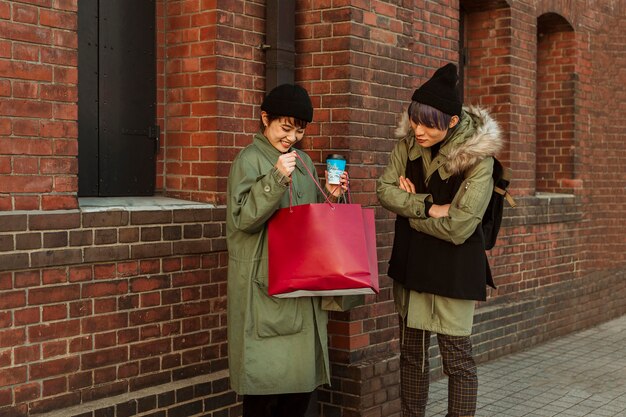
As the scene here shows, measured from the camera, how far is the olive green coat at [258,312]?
3916 mm

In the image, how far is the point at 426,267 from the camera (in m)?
4.61

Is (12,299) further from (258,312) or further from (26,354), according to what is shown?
(258,312)

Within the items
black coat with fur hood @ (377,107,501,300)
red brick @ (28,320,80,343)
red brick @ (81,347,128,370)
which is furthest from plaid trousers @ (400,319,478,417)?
red brick @ (28,320,80,343)

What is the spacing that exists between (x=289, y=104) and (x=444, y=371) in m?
1.76

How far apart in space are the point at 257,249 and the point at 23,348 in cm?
119

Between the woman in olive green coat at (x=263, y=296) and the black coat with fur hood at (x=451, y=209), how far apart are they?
768 millimetres

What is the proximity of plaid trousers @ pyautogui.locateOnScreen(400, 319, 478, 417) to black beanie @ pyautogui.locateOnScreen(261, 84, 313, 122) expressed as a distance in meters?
1.48

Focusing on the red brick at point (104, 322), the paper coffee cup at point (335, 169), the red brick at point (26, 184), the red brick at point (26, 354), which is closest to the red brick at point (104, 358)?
the red brick at point (104, 322)

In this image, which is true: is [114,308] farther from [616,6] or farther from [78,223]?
[616,6]

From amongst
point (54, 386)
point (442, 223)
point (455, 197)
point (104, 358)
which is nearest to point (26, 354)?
point (54, 386)

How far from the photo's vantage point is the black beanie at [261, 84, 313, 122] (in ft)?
13.0

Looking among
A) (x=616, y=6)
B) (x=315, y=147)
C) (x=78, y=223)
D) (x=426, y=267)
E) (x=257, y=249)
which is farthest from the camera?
(x=616, y=6)

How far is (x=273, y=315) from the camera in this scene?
3.95m

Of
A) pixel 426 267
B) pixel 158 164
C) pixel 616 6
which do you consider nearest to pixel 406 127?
pixel 426 267
